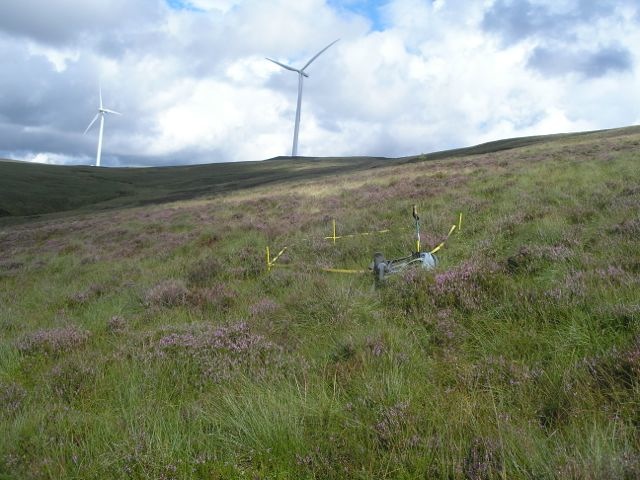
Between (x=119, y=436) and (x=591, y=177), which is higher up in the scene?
(x=591, y=177)

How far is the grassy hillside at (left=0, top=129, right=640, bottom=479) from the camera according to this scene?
294cm

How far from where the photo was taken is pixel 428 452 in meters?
2.86

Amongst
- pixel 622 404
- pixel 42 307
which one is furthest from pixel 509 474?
pixel 42 307

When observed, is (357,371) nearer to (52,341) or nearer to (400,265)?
(400,265)

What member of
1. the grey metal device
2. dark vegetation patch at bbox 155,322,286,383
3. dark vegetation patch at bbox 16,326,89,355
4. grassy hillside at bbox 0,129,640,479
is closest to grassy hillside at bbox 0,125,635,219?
the grey metal device

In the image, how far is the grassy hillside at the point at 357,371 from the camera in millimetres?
2938

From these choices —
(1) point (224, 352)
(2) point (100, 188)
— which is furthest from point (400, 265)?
(2) point (100, 188)

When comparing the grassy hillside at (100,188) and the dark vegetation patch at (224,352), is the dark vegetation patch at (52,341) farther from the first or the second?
the grassy hillside at (100,188)

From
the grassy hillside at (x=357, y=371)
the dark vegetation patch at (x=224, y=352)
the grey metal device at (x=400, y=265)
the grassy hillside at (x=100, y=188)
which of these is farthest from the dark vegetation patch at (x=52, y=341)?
the grassy hillside at (x=100, y=188)

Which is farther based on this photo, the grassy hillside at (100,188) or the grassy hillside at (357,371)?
the grassy hillside at (100,188)

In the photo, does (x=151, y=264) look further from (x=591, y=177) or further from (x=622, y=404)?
(x=591, y=177)

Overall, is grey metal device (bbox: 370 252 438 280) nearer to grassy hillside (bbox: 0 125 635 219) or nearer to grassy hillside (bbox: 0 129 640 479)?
grassy hillside (bbox: 0 129 640 479)

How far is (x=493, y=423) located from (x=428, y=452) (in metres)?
0.55

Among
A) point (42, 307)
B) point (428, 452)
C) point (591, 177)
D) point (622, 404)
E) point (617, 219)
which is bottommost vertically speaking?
point (42, 307)
